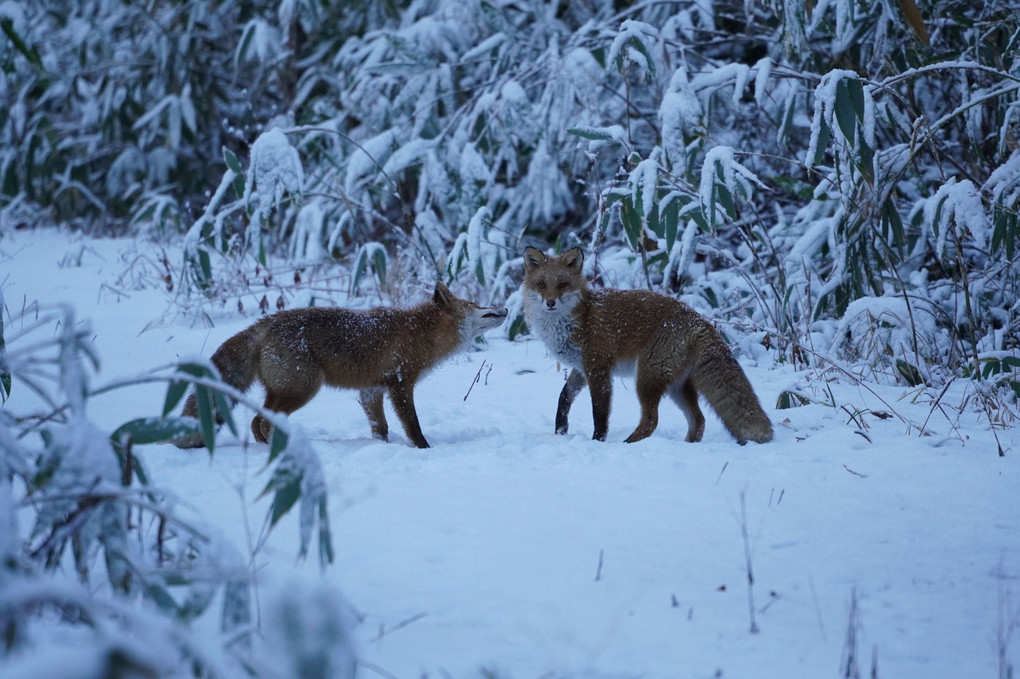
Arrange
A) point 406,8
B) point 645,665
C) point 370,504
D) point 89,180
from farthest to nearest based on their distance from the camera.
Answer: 1. point 89,180
2. point 406,8
3. point 370,504
4. point 645,665

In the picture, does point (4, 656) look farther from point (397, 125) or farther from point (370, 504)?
point (397, 125)

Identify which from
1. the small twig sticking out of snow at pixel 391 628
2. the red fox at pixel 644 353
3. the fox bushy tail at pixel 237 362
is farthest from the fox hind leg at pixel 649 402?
the small twig sticking out of snow at pixel 391 628

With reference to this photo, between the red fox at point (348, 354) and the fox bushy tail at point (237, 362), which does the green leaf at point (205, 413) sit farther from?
the fox bushy tail at point (237, 362)

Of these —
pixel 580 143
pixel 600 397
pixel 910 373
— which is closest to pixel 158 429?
pixel 600 397

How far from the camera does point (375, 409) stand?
5273 mm

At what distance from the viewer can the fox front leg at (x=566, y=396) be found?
17.4ft

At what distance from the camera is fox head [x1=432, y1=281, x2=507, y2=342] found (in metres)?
5.57

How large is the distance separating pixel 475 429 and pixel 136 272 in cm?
574

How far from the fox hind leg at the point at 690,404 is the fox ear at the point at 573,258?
119 centimetres

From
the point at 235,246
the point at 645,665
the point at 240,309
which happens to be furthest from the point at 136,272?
the point at 645,665

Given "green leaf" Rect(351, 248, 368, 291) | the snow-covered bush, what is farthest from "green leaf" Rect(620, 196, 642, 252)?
"green leaf" Rect(351, 248, 368, 291)

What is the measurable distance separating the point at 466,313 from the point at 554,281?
0.62 m

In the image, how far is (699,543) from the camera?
10.3ft

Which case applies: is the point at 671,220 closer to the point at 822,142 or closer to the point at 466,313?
the point at 822,142
